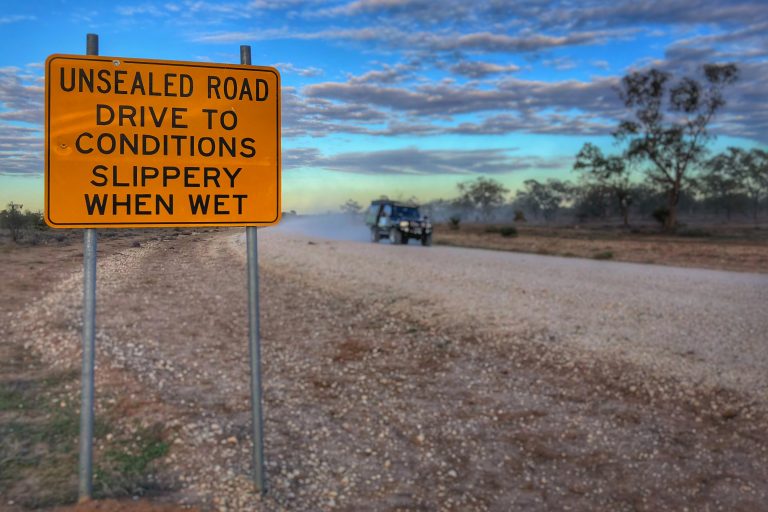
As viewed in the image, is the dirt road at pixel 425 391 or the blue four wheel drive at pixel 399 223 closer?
the dirt road at pixel 425 391

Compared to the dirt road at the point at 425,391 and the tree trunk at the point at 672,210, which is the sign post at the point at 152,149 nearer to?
the dirt road at the point at 425,391

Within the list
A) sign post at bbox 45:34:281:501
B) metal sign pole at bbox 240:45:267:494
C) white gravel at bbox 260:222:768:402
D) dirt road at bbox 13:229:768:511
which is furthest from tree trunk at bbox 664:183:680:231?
sign post at bbox 45:34:281:501

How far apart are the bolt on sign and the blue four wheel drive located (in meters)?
25.7

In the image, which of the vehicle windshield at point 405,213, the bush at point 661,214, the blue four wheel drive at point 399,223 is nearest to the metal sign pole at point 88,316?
the blue four wheel drive at point 399,223

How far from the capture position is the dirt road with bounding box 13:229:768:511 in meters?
5.10

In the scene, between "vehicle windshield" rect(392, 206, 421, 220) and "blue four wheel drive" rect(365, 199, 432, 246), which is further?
"vehicle windshield" rect(392, 206, 421, 220)

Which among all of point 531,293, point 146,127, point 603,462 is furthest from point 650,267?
point 146,127

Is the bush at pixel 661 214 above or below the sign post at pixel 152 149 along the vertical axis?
above

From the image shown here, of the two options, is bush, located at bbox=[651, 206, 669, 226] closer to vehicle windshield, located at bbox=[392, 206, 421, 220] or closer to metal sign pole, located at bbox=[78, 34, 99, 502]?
vehicle windshield, located at bbox=[392, 206, 421, 220]

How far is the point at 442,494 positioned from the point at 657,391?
390 centimetres

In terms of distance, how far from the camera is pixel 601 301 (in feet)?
43.3

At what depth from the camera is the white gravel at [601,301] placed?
9.20m

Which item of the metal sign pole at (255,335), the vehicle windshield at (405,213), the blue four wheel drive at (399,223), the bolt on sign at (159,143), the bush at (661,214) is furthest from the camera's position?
the bush at (661,214)

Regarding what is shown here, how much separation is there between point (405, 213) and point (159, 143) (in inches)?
1058
